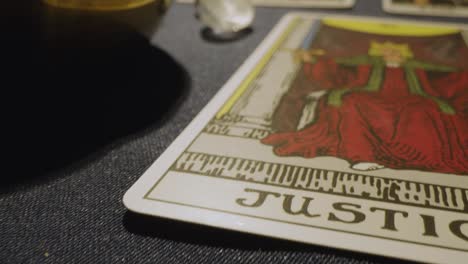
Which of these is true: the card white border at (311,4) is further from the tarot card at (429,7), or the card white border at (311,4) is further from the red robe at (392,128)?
the red robe at (392,128)

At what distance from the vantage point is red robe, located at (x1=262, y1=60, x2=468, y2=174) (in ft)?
1.19

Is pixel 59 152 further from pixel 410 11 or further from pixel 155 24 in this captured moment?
pixel 410 11

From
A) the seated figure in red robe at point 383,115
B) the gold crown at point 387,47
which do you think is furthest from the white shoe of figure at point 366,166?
the gold crown at point 387,47

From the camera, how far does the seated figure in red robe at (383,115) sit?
36 centimetres

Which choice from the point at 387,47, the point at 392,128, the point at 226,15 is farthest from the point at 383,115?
the point at 226,15

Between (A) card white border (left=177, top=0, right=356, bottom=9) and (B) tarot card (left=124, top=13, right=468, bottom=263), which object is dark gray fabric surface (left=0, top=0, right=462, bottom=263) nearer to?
(B) tarot card (left=124, top=13, right=468, bottom=263)

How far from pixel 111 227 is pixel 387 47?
45 cm

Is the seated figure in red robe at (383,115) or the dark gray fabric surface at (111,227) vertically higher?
the seated figure in red robe at (383,115)

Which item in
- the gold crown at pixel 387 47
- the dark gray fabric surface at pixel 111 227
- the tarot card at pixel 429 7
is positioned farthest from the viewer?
the tarot card at pixel 429 7

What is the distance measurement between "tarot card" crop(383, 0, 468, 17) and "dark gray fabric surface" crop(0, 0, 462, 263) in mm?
499

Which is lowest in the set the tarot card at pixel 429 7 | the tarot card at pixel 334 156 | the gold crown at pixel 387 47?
the tarot card at pixel 334 156

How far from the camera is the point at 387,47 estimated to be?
0.59 metres

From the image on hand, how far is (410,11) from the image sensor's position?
0.74m

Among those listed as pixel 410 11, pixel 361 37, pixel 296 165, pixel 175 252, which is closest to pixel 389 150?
pixel 296 165
